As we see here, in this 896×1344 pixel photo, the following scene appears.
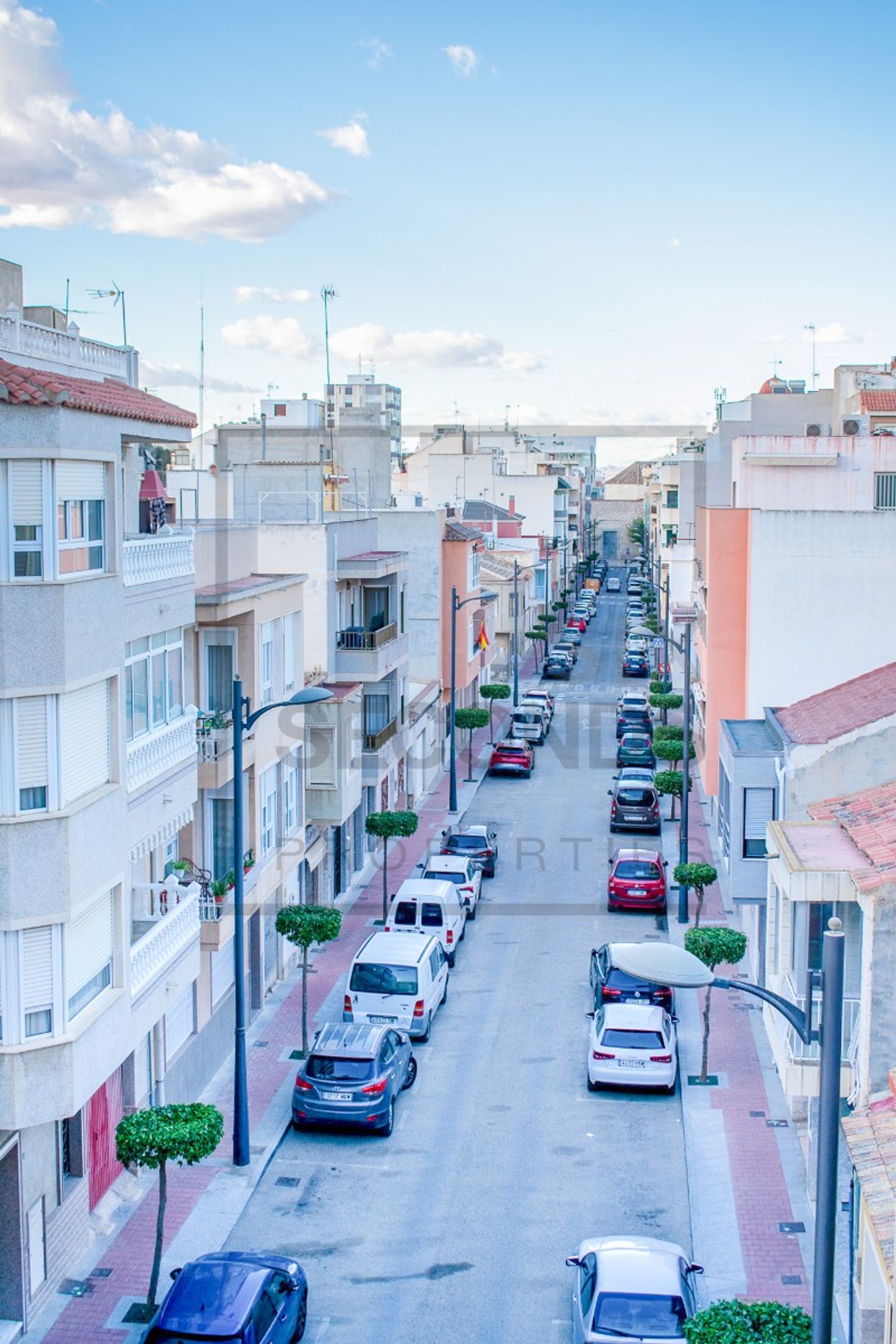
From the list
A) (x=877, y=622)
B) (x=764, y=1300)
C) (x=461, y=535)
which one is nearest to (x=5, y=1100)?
(x=764, y=1300)

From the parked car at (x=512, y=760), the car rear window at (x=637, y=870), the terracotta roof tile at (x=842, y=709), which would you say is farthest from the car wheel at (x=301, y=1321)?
the parked car at (x=512, y=760)

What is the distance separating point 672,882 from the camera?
118ft

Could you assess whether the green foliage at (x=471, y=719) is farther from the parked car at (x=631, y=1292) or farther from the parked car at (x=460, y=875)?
the parked car at (x=631, y=1292)

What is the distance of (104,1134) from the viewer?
18734mm

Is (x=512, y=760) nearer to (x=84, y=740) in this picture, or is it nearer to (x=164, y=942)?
(x=164, y=942)

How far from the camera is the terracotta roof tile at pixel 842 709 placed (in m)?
21.9

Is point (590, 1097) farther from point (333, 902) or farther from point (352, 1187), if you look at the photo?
point (333, 902)

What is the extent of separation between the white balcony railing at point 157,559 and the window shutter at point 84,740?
1601 mm

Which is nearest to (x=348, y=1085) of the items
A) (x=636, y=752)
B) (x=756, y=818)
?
(x=756, y=818)

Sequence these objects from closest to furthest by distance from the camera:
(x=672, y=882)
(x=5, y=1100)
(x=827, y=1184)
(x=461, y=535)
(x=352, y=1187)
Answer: (x=827, y=1184), (x=5, y=1100), (x=352, y=1187), (x=672, y=882), (x=461, y=535)

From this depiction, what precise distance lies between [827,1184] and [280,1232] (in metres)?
9.31

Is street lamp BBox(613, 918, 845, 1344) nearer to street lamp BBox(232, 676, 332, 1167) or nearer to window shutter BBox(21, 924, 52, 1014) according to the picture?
window shutter BBox(21, 924, 52, 1014)

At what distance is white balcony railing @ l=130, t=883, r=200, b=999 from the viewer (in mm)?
16738

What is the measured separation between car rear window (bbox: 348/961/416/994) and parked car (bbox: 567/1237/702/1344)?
9.20 meters
